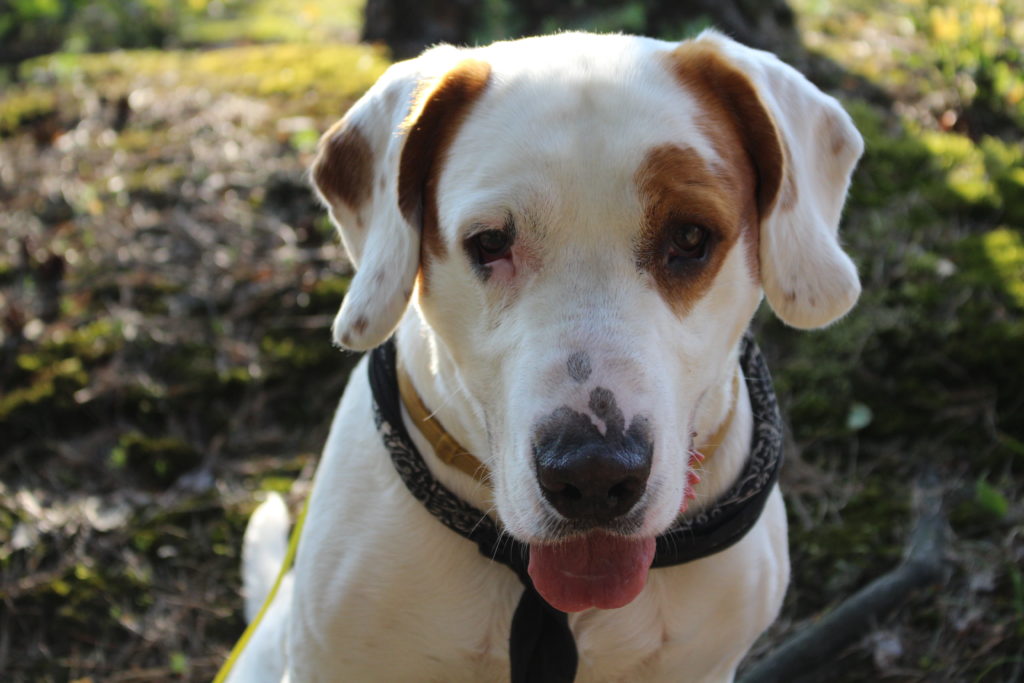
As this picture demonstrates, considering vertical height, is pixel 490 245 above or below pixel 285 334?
above

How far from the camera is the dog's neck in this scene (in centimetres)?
210

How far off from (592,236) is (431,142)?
1.43 feet

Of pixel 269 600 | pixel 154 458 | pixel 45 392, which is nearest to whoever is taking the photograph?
pixel 269 600

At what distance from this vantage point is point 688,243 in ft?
6.19

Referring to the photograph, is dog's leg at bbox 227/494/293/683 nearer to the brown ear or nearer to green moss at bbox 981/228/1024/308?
the brown ear

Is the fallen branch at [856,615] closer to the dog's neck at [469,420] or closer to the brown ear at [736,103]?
the dog's neck at [469,420]

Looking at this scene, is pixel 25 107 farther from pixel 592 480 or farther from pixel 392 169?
pixel 592 480

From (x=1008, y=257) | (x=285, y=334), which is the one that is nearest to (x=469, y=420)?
(x=285, y=334)

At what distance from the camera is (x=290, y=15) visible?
816 cm

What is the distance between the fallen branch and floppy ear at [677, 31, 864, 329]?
3.76 feet

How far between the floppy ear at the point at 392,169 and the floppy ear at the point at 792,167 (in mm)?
494

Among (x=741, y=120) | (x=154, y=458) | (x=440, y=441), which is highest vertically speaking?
(x=741, y=120)

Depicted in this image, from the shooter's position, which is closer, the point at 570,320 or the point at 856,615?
the point at 570,320

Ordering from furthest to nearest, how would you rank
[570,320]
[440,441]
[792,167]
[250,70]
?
1. [250,70]
2. [440,441]
3. [792,167]
4. [570,320]
